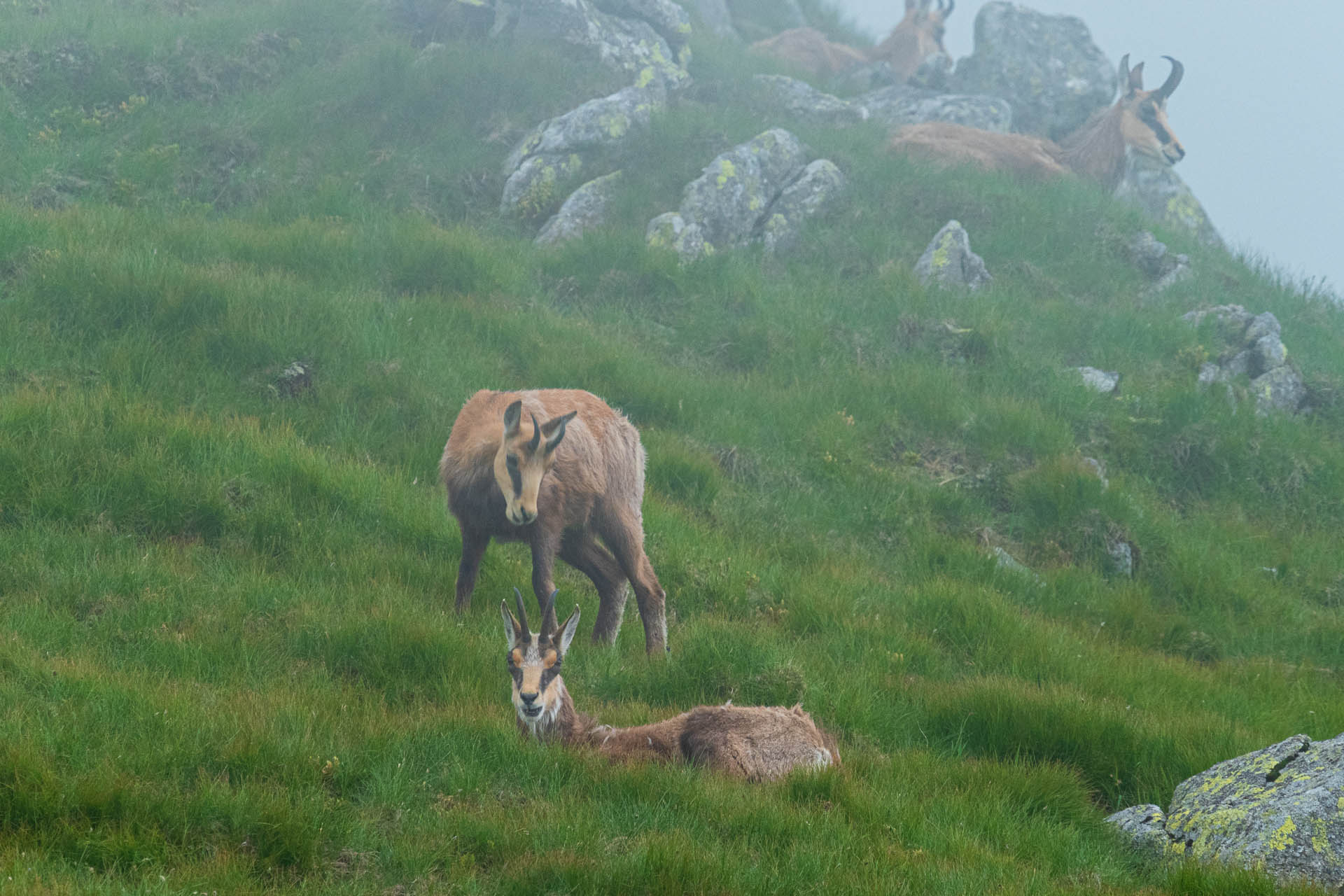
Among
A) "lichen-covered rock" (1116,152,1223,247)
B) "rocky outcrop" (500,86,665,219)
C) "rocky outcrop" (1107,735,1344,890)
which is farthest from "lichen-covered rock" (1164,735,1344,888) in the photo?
"lichen-covered rock" (1116,152,1223,247)

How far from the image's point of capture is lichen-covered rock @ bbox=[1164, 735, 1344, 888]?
18.0 ft

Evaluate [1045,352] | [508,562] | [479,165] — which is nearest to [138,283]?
[508,562]

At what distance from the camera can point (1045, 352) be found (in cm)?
1631

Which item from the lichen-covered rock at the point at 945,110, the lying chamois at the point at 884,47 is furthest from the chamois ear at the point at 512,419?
the lying chamois at the point at 884,47

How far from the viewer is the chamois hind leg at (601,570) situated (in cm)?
975

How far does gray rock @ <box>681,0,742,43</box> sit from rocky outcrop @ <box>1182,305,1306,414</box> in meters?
15.0

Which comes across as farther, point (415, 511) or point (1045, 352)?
point (1045, 352)

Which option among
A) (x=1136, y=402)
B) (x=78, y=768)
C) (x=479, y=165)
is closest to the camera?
(x=78, y=768)

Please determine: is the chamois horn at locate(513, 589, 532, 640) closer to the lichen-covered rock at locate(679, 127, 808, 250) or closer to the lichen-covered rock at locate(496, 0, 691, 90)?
the lichen-covered rock at locate(679, 127, 808, 250)

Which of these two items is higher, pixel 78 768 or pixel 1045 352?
pixel 78 768

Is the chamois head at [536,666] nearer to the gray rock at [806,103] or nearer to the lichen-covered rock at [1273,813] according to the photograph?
the lichen-covered rock at [1273,813]

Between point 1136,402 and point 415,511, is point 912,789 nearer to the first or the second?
point 415,511

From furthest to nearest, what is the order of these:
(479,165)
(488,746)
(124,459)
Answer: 1. (479,165)
2. (124,459)
3. (488,746)

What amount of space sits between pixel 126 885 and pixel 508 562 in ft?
17.5
